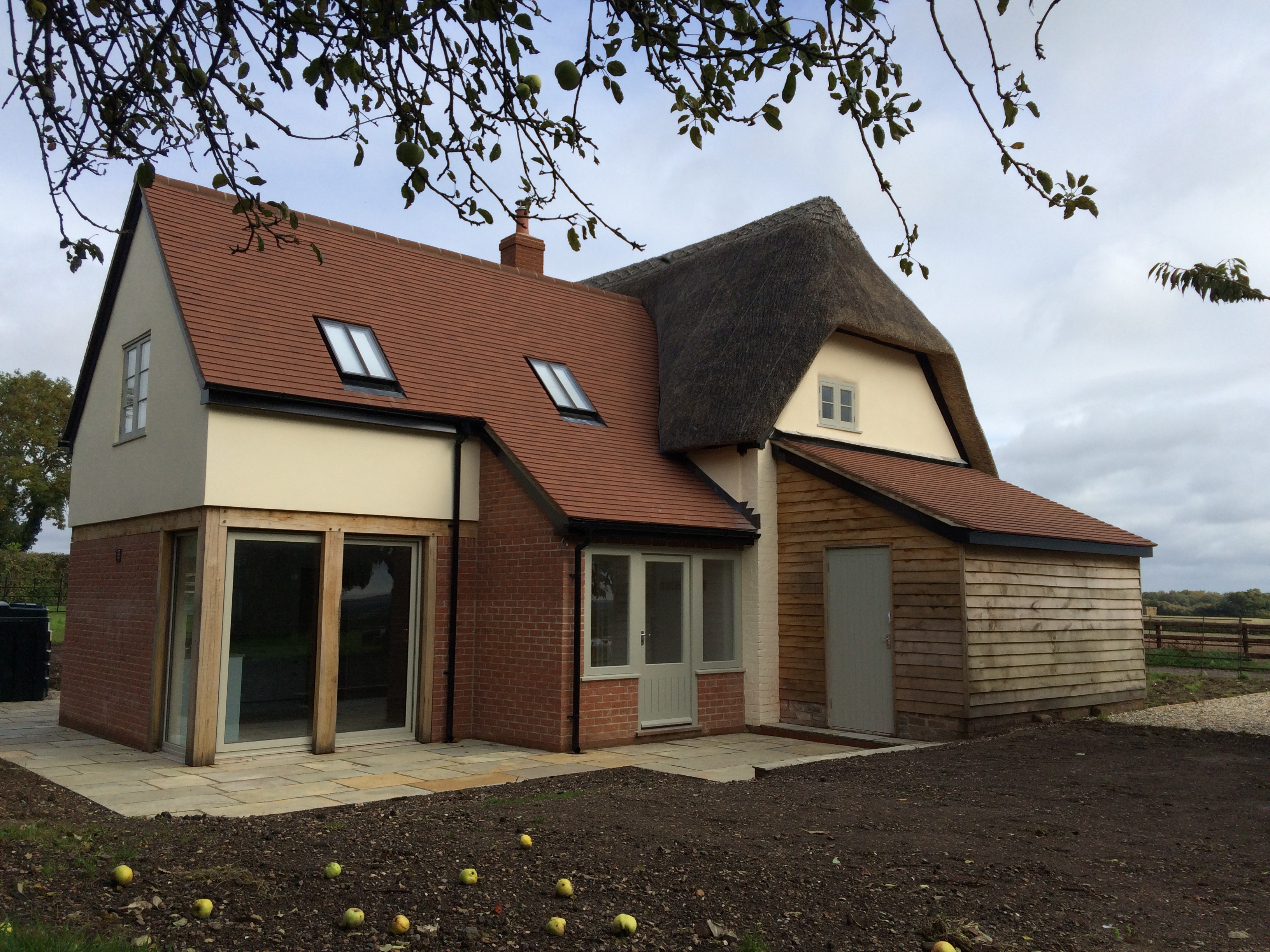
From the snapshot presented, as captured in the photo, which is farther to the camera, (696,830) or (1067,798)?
(1067,798)

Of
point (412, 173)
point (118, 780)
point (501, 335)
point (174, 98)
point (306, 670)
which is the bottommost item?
point (118, 780)

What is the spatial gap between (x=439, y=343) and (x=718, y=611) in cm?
472

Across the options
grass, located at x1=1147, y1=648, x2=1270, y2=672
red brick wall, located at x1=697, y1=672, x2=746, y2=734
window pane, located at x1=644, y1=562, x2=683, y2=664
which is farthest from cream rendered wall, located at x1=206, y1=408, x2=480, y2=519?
grass, located at x1=1147, y1=648, x2=1270, y2=672

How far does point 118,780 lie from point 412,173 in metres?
6.60

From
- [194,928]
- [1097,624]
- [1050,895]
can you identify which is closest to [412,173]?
[194,928]

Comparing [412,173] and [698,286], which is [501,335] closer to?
[698,286]

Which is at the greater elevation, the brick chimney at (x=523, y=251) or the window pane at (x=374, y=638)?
the brick chimney at (x=523, y=251)

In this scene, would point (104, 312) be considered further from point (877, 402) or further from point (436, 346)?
point (877, 402)

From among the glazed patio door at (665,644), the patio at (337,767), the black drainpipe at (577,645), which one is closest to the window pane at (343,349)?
the black drainpipe at (577,645)

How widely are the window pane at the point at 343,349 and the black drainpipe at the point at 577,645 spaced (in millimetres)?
3110

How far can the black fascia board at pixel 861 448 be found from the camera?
12500 millimetres

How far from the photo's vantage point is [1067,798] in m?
7.35

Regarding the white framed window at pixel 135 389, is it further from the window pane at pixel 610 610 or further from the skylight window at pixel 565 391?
the window pane at pixel 610 610

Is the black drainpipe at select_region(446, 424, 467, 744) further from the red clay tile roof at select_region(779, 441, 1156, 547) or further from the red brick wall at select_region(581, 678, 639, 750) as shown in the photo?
the red clay tile roof at select_region(779, 441, 1156, 547)
